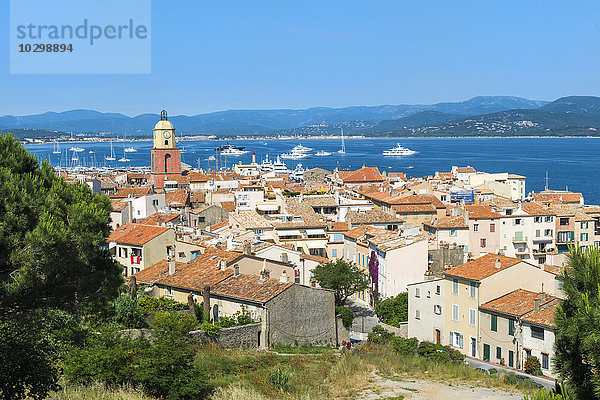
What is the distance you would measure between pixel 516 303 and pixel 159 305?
11.6m

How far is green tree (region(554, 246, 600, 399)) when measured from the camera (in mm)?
7191

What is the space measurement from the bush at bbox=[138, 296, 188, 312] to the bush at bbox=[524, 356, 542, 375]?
10701 mm

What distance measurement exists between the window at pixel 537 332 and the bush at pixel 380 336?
4.68 m

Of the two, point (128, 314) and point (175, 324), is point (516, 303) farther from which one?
point (128, 314)

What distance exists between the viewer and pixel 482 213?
42.5 m

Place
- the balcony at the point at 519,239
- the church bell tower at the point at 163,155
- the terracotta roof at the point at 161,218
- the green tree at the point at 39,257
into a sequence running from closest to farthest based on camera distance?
the green tree at the point at 39,257 < the terracotta roof at the point at 161,218 < the balcony at the point at 519,239 < the church bell tower at the point at 163,155

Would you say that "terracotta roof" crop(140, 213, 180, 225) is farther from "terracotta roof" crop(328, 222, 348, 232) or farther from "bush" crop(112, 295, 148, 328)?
"bush" crop(112, 295, 148, 328)

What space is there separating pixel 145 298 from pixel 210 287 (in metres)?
2.05

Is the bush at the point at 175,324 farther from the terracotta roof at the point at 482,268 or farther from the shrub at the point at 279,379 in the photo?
the terracotta roof at the point at 482,268

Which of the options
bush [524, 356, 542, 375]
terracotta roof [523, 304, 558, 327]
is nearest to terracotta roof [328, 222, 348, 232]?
terracotta roof [523, 304, 558, 327]

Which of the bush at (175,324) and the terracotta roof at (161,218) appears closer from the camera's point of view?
the bush at (175,324)

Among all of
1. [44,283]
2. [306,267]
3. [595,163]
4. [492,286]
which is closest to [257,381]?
[44,283]

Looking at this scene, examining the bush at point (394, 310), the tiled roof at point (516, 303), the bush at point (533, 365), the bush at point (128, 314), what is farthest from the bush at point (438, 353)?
the bush at point (128, 314)

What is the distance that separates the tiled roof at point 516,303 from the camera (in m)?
22.8
